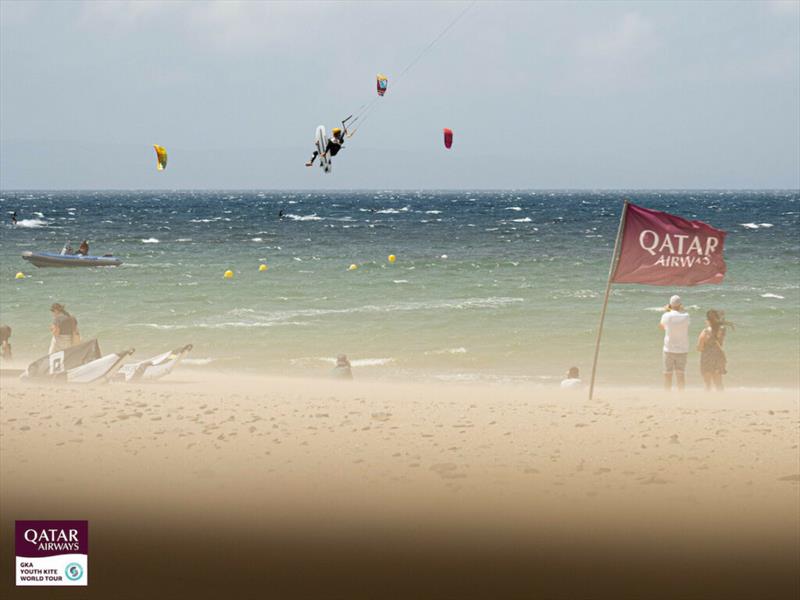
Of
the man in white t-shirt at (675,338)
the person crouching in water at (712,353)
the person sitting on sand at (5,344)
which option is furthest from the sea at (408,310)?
the man in white t-shirt at (675,338)

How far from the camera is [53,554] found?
697 centimetres

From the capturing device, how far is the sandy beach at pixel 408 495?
22.9 feet

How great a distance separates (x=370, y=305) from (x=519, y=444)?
2213cm

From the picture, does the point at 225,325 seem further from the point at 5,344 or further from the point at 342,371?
the point at 342,371

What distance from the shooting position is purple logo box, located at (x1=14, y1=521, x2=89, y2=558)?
712 centimetres

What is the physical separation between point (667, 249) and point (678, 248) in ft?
0.46

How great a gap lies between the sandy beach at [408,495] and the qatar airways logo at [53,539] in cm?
15

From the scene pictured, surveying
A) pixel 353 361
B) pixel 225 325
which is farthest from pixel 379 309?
pixel 353 361

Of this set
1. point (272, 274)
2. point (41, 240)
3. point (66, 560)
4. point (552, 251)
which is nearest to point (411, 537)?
point (66, 560)

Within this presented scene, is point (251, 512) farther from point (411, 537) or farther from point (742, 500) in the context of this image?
point (742, 500)

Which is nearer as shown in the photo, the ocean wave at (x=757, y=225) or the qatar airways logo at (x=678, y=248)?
the qatar airways logo at (x=678, y=248)

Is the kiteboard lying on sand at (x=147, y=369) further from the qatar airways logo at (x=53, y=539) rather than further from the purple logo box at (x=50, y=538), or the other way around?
the qatar airways logo at (x=53, y=539)

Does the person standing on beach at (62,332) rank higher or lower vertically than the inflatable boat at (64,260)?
higher

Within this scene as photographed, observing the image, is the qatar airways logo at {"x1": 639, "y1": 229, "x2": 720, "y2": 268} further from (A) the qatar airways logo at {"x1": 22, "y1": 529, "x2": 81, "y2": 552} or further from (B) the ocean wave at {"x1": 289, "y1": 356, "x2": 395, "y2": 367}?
(B) the ocean wave at {"x1": 289, "y1": 356, "x2": 395, "y2": 367}
